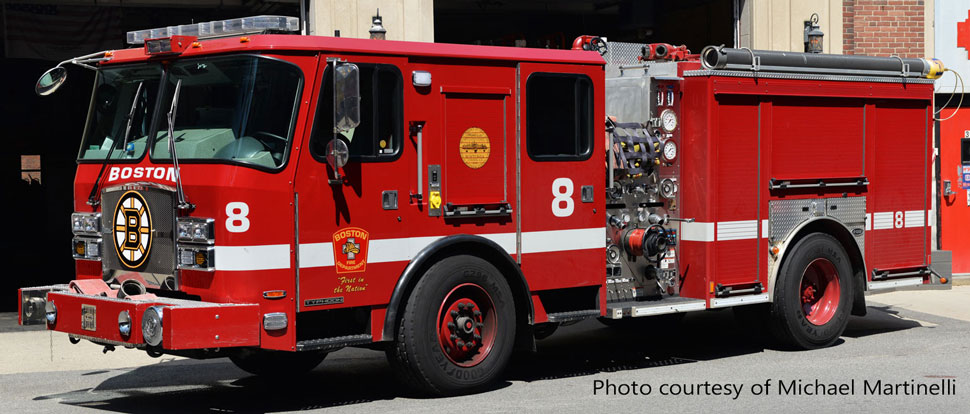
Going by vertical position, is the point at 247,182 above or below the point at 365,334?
above

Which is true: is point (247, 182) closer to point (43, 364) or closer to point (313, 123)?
point (313, 123)

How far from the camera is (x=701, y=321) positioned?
42.0ft

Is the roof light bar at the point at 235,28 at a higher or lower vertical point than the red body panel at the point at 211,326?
higher

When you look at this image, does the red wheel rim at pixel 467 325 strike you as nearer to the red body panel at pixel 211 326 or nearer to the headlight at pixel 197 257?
the red body panel at pixel 211 326

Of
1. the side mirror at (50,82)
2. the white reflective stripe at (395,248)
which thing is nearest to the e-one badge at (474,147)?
the white reflective stripe at (395,248)

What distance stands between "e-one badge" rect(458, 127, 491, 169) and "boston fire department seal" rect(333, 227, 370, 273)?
100 centimetres

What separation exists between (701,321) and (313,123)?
647 cm

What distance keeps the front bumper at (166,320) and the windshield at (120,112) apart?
105 centimetres

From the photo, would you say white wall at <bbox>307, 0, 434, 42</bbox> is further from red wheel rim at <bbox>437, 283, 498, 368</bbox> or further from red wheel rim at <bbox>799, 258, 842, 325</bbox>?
red wheel rim at <bbox>437, 283, 498, 368</bbox>

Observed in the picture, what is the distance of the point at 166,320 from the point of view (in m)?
7.11

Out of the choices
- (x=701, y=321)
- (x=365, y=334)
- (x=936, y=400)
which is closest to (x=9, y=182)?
(x=701, y=321)

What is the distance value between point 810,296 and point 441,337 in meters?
4.16

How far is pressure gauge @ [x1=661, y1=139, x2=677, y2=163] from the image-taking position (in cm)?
995

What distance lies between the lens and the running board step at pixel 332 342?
764 centimetres
